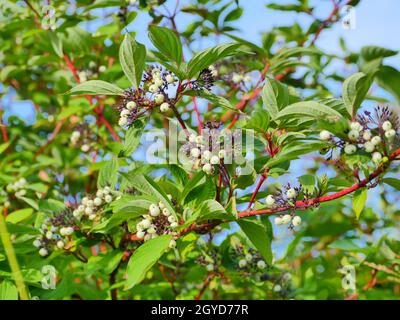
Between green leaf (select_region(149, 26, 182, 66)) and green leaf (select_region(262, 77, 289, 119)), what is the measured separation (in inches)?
10.4

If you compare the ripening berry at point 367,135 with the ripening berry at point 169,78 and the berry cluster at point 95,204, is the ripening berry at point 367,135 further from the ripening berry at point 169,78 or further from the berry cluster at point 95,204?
the berry cluster at point 95,204

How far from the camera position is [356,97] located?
1386 mm

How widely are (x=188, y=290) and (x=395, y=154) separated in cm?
162

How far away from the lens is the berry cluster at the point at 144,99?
1.53m

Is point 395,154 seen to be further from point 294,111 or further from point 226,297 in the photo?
point 226,297

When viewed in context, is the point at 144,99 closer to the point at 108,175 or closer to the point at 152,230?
the point at 152,230

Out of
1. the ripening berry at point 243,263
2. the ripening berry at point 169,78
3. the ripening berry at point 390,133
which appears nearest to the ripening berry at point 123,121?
the ripening berry at point 169,78

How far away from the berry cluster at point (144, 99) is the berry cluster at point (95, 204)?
0.45 meters

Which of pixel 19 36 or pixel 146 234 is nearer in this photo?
pixel 146 234

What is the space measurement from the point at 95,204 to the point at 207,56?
745mm

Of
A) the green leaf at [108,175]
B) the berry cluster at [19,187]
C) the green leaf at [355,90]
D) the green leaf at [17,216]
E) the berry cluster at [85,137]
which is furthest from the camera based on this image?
the berry cluster at [85,137]

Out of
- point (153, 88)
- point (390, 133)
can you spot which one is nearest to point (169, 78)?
point (153, 88)
